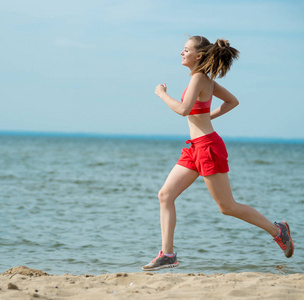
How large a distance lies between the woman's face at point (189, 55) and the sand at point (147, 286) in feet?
6.72

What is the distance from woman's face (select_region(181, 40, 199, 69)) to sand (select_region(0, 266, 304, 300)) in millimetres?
2048

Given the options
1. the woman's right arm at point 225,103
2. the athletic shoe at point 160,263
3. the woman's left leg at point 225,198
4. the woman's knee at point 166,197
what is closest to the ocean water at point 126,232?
the athletic shoe at point 160,263

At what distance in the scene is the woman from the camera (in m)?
4.41

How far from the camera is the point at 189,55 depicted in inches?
180

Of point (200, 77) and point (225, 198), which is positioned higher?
point (200, 77)

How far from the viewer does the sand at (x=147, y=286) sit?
3.81m

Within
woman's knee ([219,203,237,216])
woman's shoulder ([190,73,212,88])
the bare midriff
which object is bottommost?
woman's knee ([219,203,237,216])

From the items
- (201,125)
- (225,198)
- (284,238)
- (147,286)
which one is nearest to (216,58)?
(201,125)

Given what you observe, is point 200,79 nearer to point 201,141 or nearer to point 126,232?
point 201,141

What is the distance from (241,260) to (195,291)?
8.32ft

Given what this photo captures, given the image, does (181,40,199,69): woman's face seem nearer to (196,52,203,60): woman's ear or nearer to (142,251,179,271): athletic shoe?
(196,52,203,60): woman's ear

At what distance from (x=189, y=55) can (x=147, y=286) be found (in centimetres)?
217

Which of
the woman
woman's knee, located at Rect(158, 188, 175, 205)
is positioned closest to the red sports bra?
the woman

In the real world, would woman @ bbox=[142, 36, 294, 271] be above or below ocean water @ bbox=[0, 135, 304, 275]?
above
